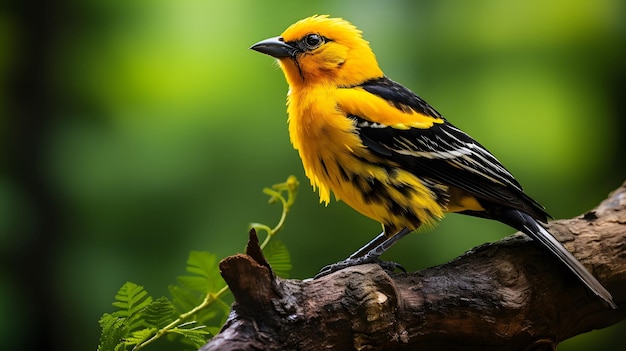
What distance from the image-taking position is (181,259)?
378 cm

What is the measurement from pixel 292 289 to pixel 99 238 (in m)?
2.11

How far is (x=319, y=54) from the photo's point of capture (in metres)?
2.88

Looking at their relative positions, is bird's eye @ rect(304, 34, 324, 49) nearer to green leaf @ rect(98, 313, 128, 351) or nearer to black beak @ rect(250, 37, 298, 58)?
black beak @ rect(250, 37, 298, 58)

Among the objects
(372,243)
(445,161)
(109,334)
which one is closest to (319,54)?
(445,161)

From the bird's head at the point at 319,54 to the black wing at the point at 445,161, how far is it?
196 millimetres

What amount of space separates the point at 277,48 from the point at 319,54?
0.18 m

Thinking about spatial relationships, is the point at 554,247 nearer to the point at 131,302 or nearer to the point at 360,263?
the point at 360,263

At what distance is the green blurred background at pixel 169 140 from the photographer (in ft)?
12.3

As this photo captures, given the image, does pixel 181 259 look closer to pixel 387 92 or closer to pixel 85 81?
pixel 85 81

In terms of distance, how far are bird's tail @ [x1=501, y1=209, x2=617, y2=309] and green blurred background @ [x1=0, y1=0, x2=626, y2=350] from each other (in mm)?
1252

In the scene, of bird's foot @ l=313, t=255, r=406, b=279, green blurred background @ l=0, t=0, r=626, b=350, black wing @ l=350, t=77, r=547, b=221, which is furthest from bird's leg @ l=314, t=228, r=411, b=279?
green blurred background @ l=0, t=0, r=626, b=350

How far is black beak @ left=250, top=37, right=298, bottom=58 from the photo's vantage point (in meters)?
2.83

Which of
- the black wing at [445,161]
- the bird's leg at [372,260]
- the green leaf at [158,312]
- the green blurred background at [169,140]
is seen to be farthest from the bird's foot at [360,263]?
the green blurred background at [169,140]

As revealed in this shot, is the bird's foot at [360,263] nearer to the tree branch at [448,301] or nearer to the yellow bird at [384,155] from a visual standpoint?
the yellow bird at [384,155]
